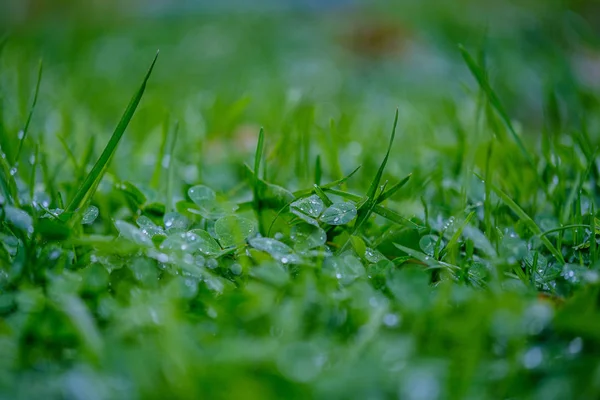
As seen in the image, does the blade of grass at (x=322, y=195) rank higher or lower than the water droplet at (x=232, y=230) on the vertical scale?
higher

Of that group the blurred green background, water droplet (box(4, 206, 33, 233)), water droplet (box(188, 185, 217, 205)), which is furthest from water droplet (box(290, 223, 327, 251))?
water droplet (box(4, 206, 33, 233))

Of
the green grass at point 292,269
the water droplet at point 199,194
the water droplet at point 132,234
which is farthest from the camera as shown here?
the water droplet at point 199,194

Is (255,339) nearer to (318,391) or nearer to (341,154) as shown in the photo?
(318,391)

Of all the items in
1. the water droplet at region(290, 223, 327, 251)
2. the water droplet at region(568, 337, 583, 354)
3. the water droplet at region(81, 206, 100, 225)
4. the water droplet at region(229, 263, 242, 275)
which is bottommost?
the water droplet at region(229, 263, 242, 275)

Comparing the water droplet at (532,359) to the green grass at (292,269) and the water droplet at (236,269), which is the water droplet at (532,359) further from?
the water droplet at (236,269)

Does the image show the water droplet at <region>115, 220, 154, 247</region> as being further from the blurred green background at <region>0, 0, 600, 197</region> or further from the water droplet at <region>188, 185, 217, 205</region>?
the blurred green background at <region>0, 0, 600, 197</region>

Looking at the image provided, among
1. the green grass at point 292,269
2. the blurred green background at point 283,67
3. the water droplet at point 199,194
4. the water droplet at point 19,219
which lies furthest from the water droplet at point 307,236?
the water droplet at point 19,219

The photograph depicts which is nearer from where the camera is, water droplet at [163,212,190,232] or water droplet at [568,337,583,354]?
water droplet at [568,337,583,354]

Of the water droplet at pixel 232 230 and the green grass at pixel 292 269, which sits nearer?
the green grass at pixel 292 269

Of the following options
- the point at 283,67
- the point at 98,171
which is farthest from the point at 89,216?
the point at 283,67

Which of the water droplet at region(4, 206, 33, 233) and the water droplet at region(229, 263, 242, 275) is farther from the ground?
the water droplet at region(4, 206, 33, 233)

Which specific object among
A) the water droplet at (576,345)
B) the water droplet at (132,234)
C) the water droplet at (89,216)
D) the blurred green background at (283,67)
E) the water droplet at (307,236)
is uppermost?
the water droplet at (132,234)
